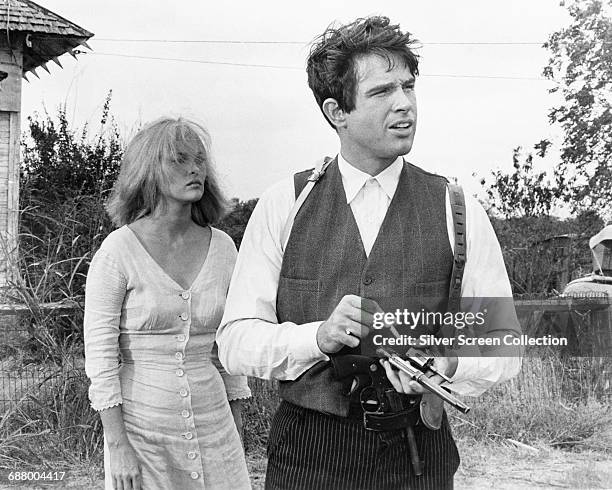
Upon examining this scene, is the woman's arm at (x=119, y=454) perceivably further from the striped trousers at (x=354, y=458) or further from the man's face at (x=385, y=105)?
the man's face at (x=385, y=105)

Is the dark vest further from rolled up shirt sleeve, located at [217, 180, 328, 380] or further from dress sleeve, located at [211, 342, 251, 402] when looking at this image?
dress sleeve, located at [211, 342, 251, 402]

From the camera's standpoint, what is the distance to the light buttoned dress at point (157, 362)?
187cm

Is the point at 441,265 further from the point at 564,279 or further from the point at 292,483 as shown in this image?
the point at 564,279

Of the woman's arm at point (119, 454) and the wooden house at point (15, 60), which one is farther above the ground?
the wooden house at point (15, 60)

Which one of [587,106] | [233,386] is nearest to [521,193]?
[587,106]

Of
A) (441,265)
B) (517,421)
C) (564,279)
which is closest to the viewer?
(441,265)

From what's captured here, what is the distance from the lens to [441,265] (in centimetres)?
143

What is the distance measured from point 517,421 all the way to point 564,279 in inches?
29.8

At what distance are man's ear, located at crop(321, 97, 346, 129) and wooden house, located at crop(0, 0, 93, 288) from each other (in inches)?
79.5

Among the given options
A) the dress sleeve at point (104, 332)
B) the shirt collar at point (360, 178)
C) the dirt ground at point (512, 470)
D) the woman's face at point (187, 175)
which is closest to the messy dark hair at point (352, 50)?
the shirt collar at point (360, 178)

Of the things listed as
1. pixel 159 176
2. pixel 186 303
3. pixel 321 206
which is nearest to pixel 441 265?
pixel 321 206

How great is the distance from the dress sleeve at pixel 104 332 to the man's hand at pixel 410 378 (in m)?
0.77

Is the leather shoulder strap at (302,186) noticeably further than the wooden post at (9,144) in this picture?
No

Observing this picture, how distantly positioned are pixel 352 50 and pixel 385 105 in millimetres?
120
